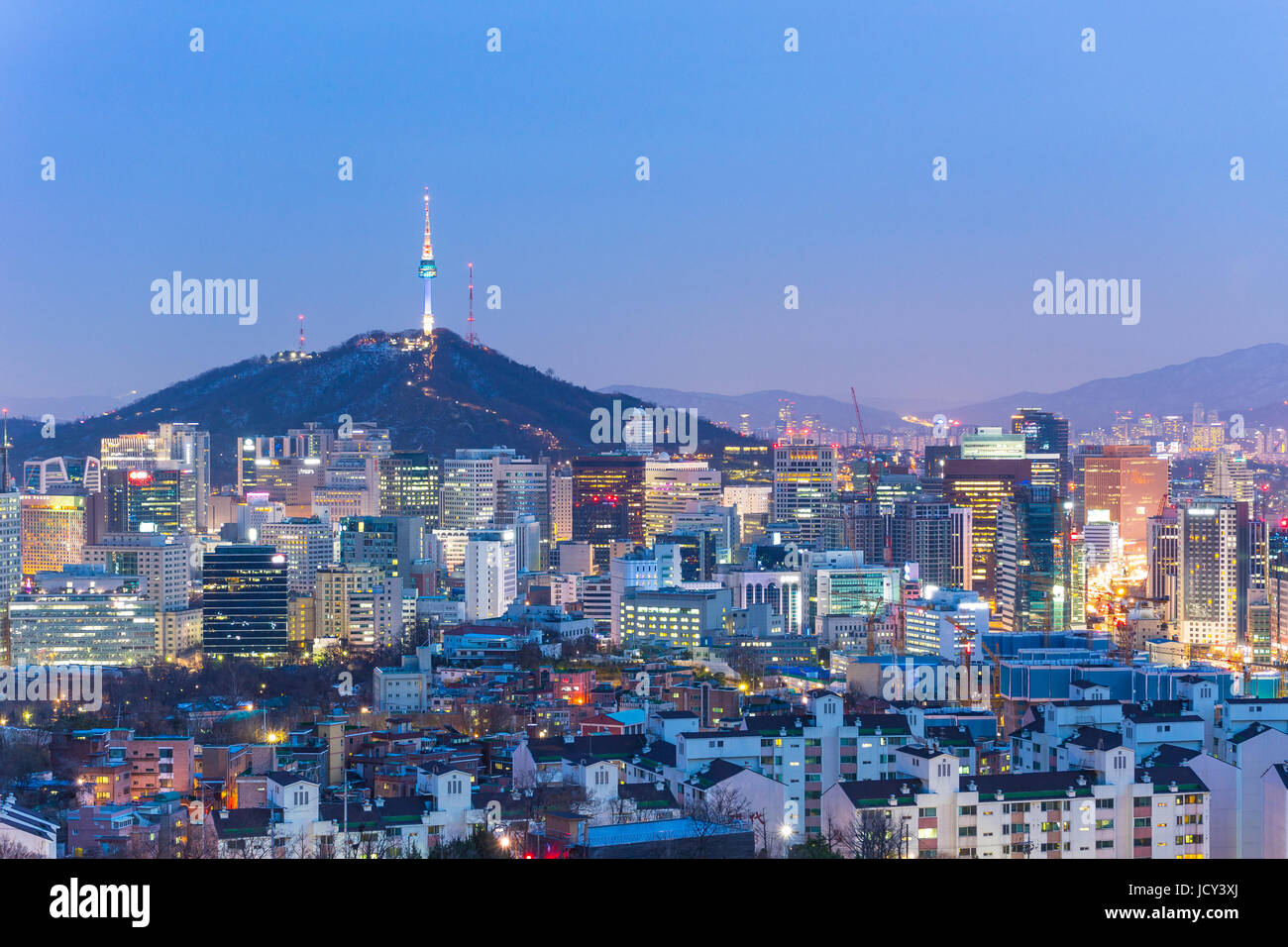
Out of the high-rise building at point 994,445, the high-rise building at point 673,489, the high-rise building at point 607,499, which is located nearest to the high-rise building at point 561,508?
the high-rise building at point 607,499

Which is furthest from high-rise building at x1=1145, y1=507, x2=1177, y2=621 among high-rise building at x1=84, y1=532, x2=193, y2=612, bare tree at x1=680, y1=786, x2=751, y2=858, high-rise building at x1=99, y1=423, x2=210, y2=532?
bare tree at x1=680, y1=786, x2=751, y2=858

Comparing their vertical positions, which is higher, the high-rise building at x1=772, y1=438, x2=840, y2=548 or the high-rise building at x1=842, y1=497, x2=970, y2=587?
the high-rise building at x1=772, y1=438, x2=840, y2=548

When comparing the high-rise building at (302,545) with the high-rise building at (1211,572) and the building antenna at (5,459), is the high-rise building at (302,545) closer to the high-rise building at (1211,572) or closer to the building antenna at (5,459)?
the building antenna at (5,459)

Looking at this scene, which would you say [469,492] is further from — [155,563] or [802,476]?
[155,563]

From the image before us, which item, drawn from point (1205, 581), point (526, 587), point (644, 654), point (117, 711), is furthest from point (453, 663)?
point (1205, 581)

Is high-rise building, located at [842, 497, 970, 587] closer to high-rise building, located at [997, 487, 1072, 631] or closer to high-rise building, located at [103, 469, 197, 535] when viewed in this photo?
high-rise building, located at [997, 487, 1072, 631]
